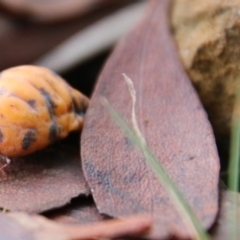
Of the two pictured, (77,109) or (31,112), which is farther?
(77,109)

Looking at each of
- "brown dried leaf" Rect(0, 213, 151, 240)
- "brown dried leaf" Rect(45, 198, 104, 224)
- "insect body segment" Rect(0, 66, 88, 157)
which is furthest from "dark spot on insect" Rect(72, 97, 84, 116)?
"brown dried leaf" Rect(0, 213, 151, 240)

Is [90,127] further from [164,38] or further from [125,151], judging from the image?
[164,38]

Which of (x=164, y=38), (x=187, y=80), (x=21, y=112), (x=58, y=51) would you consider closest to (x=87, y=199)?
(x=21, y=112)

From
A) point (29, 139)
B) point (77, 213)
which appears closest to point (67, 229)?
point (77, 213)

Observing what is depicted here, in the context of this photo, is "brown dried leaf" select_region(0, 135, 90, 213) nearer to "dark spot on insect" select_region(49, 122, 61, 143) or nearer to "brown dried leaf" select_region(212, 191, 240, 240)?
"dark spot on insect" select_region(49, 122, 61, 143)

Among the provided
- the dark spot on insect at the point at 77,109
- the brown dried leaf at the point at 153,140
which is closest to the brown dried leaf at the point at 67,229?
the brown dried leaf at the point at 153,140

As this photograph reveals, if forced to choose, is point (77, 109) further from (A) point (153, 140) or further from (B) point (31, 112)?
(A) point (153, 140)

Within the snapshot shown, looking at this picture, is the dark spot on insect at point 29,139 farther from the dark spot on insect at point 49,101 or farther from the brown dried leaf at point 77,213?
the brown dried leaf at point 77,213

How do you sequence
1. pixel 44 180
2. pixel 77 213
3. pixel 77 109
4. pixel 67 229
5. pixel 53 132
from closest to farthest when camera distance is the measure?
pixel 67 229 < pixel 77 213 < pixel 44 180 < pixel 53 132 < pixel 77 109
